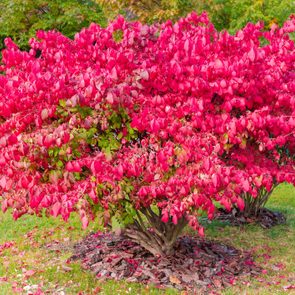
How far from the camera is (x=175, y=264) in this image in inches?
209

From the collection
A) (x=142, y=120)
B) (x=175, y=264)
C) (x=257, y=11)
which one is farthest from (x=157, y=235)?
(x=257, y=11)

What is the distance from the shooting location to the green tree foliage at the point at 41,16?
16.0 metres

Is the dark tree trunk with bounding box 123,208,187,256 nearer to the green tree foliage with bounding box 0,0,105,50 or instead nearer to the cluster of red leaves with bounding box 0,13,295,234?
the cluster of red leaves with bounding box 0,13,295,234

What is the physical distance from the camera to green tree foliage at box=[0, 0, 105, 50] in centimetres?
1596

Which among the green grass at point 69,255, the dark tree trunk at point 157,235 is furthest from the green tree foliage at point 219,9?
the dark tree trunk at point 157,235

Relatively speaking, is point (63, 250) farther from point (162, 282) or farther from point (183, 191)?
point (183, 191)

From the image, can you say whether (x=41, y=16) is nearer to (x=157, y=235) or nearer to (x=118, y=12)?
(x=118, y=12)

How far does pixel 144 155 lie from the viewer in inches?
164

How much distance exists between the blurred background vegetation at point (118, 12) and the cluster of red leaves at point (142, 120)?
9.14m

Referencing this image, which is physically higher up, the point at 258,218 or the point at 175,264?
the point at 175,264

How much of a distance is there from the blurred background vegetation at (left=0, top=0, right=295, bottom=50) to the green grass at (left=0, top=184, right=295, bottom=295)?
6631mm

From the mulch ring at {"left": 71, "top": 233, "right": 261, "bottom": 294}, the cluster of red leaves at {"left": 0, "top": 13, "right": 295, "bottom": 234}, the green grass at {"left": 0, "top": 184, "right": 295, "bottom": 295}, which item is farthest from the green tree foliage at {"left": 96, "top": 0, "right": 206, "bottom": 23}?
the cluster of red leaves at {"left": 0, "top": 13, "right": 295, "bottom": 234}

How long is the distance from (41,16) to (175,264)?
13424 millimetres

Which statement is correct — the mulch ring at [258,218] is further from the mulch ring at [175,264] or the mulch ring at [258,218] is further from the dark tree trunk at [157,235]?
the dark tree trunk at [157,235]
